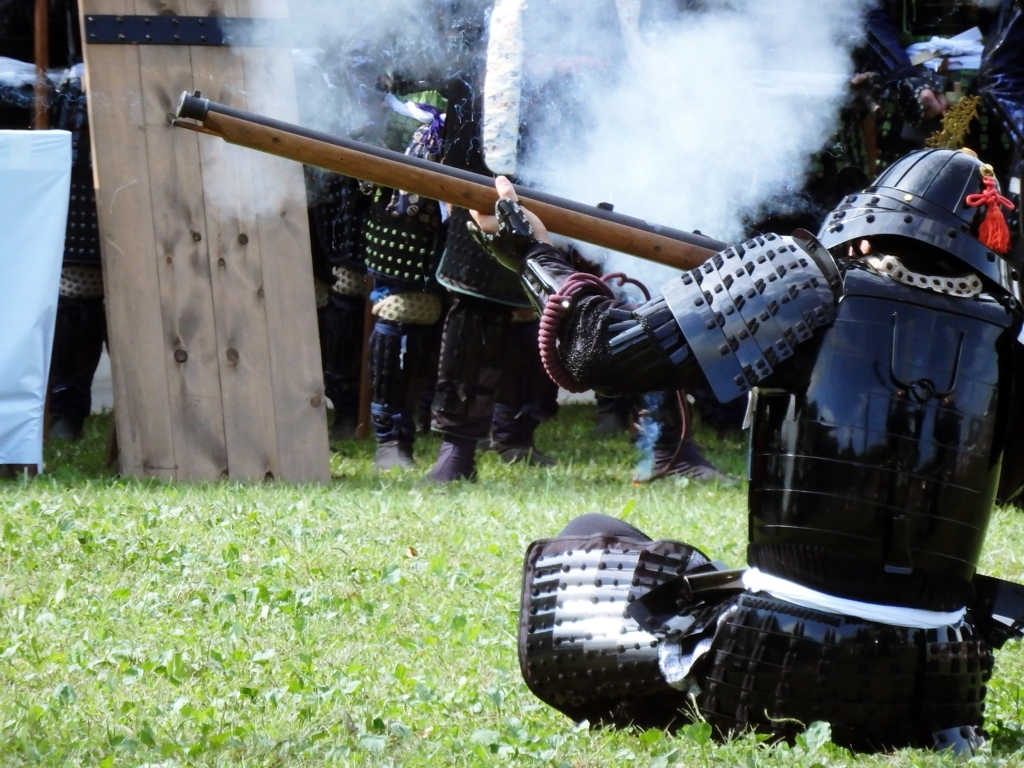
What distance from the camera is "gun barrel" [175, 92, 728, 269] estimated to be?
134 inches

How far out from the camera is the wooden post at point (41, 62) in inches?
252

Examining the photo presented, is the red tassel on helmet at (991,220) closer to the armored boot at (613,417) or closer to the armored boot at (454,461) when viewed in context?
the armored boot at (454,461)

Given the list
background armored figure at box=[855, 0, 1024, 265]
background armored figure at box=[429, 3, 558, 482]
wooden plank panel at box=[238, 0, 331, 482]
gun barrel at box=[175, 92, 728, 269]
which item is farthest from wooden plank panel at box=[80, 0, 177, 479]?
background armored figure at box=[855, 0, 1024, 265]

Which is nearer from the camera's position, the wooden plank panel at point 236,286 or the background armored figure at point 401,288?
the wooden plank panel at point 236,286

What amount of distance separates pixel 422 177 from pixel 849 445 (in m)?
1.54

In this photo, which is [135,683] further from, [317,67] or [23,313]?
[317,67]

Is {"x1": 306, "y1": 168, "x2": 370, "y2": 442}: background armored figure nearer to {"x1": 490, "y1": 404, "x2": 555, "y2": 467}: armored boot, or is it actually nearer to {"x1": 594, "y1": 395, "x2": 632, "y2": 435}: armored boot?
{"x1": 490, "y1": 404, "x2": 555, "y2": 467}: armored boot

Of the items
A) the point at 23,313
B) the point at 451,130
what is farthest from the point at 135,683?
the point at 451,130

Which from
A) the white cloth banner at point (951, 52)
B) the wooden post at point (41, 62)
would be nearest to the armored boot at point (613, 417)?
the white cloth banner at point (951, 52)

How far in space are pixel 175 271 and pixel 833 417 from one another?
11.5 ft

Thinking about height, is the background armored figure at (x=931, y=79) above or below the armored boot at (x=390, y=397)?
above

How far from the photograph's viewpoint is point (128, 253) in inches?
211

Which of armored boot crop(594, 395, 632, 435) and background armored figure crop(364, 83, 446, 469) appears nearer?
background armored figure crop(364, 83, 446, 469)

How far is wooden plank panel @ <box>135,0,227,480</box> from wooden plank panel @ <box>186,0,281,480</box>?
34 mm
